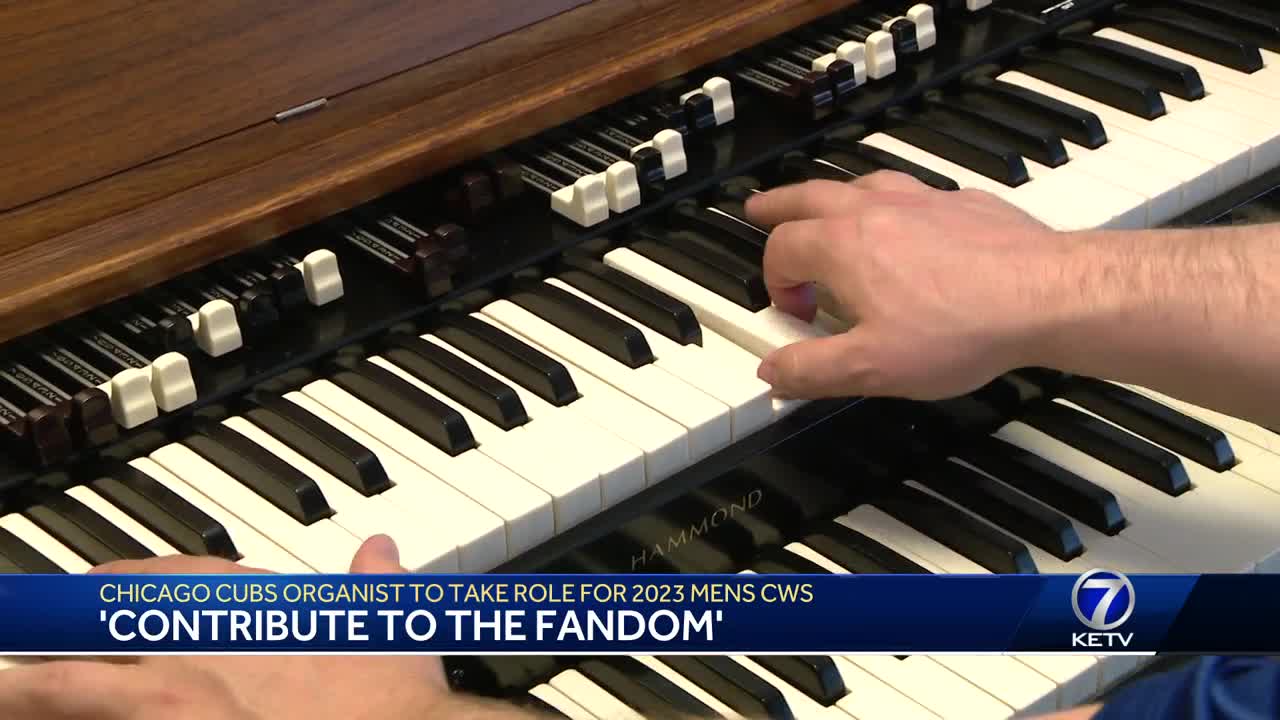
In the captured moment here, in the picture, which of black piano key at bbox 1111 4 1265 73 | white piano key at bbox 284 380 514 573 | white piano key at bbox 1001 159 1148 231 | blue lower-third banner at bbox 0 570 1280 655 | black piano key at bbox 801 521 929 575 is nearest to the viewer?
blue lower-third banner at bbox 0 570 1280 655

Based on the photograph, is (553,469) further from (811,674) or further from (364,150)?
(364,150)

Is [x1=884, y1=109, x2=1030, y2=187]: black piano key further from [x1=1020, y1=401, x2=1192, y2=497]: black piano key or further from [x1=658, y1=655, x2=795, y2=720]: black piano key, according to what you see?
[x1=658, y1=655, x2=795, y2=720]: black piano key

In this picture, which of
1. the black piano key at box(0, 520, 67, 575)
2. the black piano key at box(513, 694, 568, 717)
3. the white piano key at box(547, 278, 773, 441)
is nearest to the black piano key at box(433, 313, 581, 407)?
the white piano key at box(547, 278, 773, 441)

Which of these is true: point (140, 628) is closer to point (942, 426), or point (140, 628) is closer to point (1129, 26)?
point (942, 426)

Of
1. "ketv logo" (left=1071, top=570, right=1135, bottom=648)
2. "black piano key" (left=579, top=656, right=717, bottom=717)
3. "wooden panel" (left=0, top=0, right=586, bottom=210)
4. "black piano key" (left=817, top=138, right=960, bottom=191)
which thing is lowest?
"black piano key" (left=579, top=656, right=717, bottom=717)

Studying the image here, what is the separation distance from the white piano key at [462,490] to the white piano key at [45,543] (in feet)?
1.02

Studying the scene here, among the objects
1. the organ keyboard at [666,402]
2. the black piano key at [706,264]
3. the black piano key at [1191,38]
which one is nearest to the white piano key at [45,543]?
the organ keyboard at [666,402]

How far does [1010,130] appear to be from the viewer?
2568 millimetres

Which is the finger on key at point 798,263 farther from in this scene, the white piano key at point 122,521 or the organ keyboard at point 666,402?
the white piano key at point 122,521

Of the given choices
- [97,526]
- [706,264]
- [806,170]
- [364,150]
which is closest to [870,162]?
[806,170]

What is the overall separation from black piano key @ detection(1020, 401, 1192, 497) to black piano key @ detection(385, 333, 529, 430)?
2.31 ft

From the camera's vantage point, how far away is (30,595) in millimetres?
1722

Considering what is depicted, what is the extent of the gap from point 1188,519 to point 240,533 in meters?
1.10

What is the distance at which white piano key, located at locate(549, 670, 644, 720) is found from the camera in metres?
1.97
